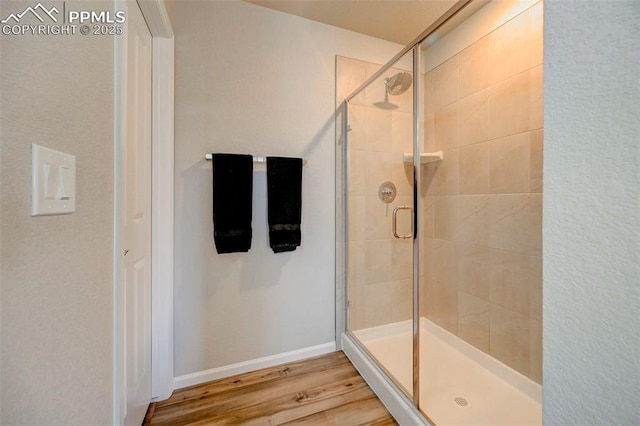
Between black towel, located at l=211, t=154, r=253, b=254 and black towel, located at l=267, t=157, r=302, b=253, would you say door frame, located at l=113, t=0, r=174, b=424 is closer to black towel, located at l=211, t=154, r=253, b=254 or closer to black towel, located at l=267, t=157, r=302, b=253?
black towel, located at l=211, t=154, r=253, b=254

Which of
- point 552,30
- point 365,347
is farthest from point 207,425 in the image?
point 552,30

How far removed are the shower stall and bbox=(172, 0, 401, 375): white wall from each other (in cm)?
15

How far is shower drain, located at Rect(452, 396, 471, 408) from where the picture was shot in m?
1.34

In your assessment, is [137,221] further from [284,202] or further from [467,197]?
[467,197]

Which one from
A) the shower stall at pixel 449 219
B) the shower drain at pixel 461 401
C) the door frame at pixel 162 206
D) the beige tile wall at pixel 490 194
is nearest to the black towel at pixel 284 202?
the shower stall at pixel 449 219

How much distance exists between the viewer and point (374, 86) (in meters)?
1.77

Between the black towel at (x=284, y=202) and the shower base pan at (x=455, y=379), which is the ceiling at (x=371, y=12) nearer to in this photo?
the black towel at (x=284, y=202)

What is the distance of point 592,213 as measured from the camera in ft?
1.17

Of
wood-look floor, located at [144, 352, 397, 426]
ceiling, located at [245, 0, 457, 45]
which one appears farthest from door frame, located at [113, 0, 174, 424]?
ceiling, located at [245, 0, 457, 45]

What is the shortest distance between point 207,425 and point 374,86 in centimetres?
228
